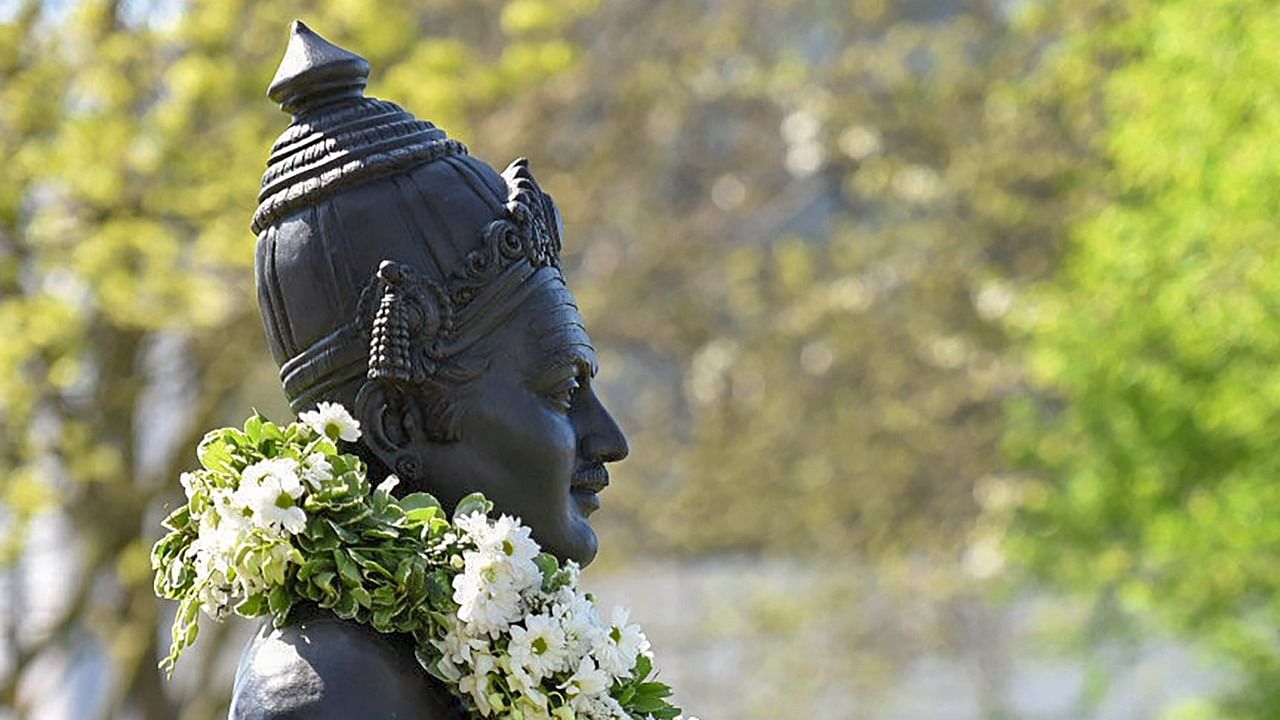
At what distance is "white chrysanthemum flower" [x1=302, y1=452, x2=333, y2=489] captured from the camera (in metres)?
4.08

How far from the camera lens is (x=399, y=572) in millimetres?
4066

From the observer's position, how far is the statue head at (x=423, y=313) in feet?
13.9

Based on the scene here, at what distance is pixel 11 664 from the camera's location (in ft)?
47.9

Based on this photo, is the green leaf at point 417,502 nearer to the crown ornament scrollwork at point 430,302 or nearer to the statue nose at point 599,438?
the crown ornament scrollwork at point 430,302

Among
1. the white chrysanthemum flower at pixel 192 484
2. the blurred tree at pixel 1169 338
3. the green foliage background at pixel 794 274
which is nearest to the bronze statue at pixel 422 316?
the white chrysanthemum flower at pixel 192 484

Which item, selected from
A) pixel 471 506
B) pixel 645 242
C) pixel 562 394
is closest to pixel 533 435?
pixel 562 394

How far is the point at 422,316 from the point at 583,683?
690 millimetres

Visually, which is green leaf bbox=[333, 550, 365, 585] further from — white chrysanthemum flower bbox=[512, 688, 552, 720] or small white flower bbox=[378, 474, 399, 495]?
white chrysanthemum flower bbox=[512, 688, 552, 720]

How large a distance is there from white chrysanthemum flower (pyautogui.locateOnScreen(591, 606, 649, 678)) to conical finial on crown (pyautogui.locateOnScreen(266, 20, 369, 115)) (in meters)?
1.08

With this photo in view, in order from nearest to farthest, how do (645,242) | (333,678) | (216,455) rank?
(333,678), (216,455), (645,242)

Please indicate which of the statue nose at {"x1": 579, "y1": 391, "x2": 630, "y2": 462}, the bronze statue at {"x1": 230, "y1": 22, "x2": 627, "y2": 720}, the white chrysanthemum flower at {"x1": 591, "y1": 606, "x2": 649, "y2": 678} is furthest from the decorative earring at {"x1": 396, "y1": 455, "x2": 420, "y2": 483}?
the white chrysanthemum flower at {"x1": 591, "y1": 606, "x2": 649, "y2": 678}

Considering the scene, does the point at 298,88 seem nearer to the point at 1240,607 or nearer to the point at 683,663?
the point at 1240,607

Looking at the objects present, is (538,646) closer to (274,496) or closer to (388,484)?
(388,484)

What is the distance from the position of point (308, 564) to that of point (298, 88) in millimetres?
913
